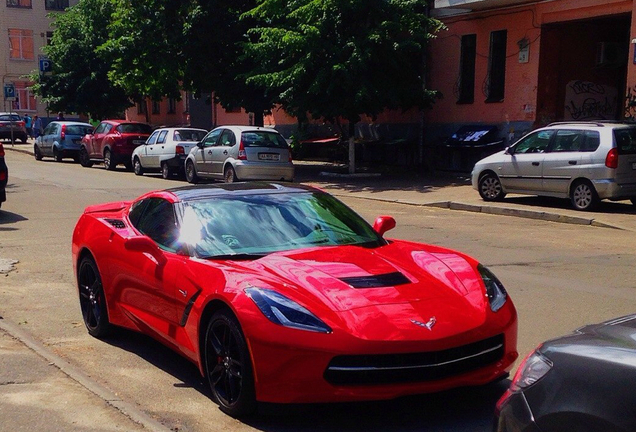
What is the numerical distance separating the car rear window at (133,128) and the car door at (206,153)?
681 centimetres

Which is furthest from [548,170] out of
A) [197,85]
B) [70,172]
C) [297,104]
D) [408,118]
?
[70,172]

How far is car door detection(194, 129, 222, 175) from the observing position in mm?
21578

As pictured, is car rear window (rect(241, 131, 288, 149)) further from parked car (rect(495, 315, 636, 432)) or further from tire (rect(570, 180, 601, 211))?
parked car (rect(495, 315, 636, 432))

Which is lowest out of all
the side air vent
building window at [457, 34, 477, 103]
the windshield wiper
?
the windshield wiper

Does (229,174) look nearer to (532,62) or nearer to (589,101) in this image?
(532,62)

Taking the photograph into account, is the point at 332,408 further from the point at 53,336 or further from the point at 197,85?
the point at 197,85

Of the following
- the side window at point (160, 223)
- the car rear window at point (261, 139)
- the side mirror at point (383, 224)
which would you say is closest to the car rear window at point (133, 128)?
the car rear window at point (261, 139)

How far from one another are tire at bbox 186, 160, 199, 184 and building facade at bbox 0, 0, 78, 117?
4491cm

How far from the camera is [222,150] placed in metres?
21.0

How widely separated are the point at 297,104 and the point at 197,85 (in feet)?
18.0

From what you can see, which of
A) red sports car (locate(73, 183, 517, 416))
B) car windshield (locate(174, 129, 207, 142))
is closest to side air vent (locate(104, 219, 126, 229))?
red sports car (locate(73, 183, 517, 416))

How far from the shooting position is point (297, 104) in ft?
74.5

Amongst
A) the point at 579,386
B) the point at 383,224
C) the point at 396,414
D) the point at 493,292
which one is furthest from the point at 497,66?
the point at 579,386

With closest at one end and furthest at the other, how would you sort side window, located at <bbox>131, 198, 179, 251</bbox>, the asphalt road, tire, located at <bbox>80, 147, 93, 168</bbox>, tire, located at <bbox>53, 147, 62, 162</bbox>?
the asphalt road → side window, located at <bbox>131, 198, 179, 251</bbox> → tire, located at <bbox>80, 147, 93, 168</bbox> → tire, located at <bbox>53, 147, 62, 162</bbox>
